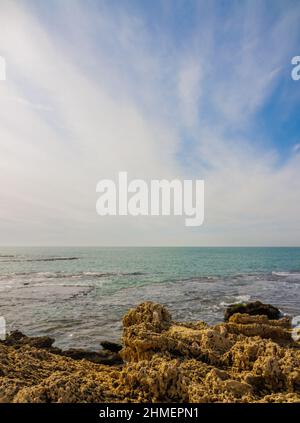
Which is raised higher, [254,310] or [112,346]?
[112,346]

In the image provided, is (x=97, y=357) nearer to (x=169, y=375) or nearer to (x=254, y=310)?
(x=169, y=375)

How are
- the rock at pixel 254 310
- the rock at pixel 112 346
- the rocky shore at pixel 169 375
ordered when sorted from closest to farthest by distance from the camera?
the rocky shore at pixel 169 375
the rock at pixel 112 346
the rock at pixel 254 310

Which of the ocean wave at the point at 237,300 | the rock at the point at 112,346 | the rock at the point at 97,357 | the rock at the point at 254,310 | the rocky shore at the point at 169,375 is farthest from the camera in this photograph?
the ocean wave at the point at 237,300

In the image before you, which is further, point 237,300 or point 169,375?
point 237,300

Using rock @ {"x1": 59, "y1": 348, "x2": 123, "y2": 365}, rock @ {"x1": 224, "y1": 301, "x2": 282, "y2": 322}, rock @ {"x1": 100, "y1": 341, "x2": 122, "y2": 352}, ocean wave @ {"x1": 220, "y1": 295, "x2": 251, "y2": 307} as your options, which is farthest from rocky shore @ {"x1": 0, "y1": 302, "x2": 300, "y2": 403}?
ocean wave @ {"x1": 220, "y1": 295, "x2": 251, "y2": 307}

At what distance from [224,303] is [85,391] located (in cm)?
2110

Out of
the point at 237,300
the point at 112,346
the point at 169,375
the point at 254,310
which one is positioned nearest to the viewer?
the point at 169,375

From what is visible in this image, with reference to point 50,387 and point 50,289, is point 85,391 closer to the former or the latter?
point 50,387

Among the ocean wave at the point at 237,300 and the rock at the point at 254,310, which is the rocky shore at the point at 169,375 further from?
the ocean wave at the point at 237,300

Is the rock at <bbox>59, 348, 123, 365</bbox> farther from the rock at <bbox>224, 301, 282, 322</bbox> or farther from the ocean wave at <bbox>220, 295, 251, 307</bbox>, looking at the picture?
the ocean wave at <bbox>220, 295, 251, 307</bbox>

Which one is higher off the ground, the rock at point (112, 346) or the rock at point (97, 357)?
the rock at point (97, 357)

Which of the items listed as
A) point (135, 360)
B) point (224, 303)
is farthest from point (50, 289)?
point (135, 360)

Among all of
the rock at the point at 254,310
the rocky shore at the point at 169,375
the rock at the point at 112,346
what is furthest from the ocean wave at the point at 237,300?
the rocky shore at the point at 169,375

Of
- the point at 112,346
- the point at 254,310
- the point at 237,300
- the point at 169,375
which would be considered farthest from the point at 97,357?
the point at 237,300
